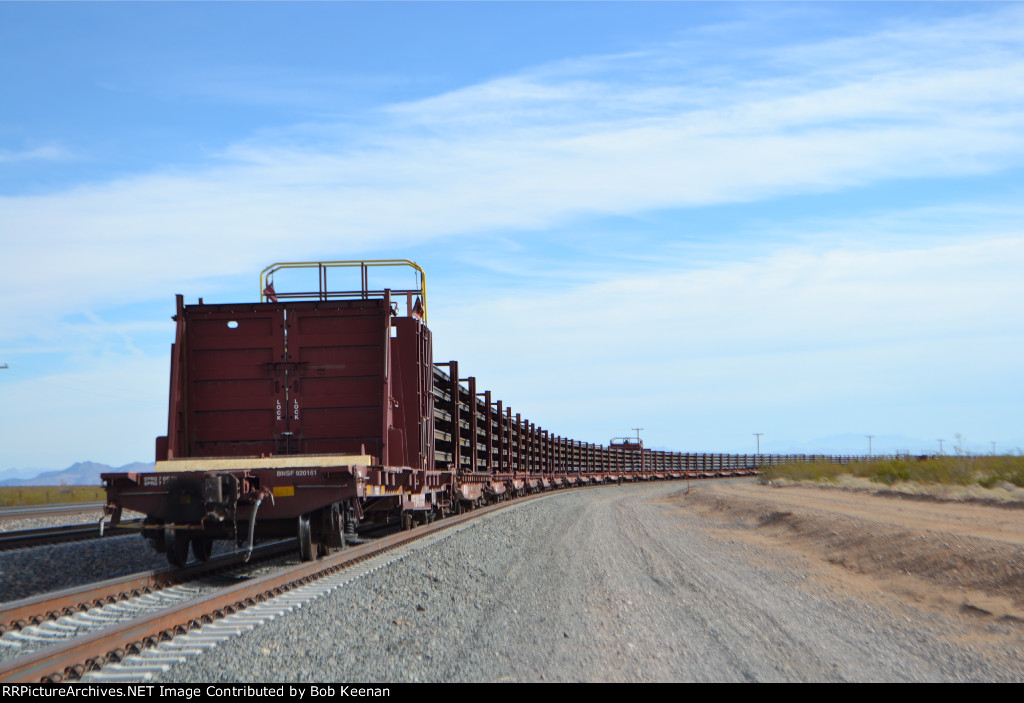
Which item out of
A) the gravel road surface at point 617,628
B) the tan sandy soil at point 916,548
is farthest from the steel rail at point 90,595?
the tan sandy soil at point 916,548

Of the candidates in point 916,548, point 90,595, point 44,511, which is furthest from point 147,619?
point 44,511

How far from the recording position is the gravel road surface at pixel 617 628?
5.77 meters

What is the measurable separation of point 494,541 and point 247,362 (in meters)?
4.98

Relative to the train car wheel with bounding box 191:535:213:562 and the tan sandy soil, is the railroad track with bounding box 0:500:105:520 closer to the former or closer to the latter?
the train car wheel with bounding box 191:535:213:562

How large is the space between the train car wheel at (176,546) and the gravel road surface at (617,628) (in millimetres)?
2716

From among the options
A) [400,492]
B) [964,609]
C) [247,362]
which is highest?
[247,362]

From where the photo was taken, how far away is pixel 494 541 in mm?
14422

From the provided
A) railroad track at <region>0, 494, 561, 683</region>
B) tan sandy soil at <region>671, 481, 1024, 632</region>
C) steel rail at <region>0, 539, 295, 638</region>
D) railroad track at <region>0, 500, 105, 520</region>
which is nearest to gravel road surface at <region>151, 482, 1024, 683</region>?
tan sandy soil at <region>671, 481, 1024, 632</region>

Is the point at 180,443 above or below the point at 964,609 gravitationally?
above

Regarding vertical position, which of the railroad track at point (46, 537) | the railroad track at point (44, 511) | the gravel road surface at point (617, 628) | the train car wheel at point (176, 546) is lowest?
the gravel road surface at point (617, 628)

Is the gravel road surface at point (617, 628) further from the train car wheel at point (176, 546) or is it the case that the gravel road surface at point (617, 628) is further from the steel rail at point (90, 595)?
the train car wheel at point (176, 546)

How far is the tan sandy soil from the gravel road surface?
0.10 meters
